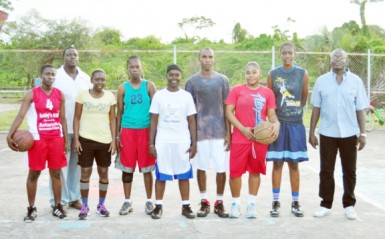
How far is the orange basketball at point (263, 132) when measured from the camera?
5.71 m

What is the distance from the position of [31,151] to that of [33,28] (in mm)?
31391

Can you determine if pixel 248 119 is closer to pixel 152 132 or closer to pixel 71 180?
pixel 152 132

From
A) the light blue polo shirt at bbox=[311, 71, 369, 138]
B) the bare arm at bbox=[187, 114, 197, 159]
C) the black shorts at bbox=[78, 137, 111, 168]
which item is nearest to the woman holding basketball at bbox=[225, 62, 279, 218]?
the bare arm at bbox=[187, 114, 197, 159]

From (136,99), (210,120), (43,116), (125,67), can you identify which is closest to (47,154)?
(43,116)

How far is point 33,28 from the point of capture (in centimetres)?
3531

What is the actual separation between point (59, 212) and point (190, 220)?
143cm

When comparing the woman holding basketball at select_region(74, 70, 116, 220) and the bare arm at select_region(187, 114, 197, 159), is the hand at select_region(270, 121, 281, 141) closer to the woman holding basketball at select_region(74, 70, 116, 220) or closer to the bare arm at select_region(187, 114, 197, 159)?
the bare arm at select_region(187, 114, 197, 159)

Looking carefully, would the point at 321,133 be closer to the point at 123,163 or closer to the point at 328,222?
the point at 328,222

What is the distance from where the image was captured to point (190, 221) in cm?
583

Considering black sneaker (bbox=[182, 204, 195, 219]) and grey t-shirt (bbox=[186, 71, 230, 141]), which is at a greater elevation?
grey t-shirt (bbox=[186, 71, 230, 141])

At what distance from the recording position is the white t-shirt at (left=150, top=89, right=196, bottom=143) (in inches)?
232

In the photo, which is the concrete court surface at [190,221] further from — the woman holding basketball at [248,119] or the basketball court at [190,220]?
the woman holding basketball at [248,119]

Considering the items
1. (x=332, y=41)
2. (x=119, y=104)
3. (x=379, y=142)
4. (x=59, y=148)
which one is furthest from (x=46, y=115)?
(x=332, y=41)

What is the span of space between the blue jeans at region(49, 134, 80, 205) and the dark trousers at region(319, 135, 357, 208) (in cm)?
284
